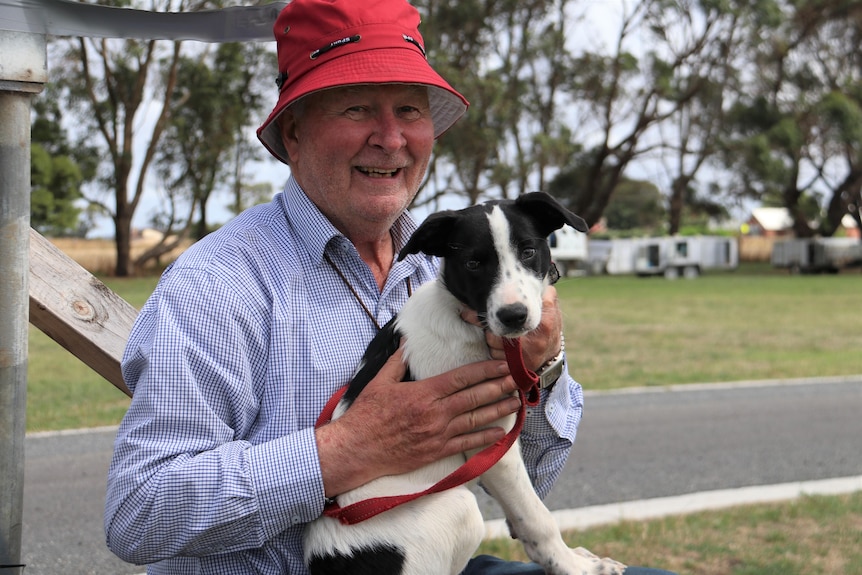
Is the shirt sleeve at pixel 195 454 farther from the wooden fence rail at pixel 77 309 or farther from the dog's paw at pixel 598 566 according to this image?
the dog's paw at pixel 598 566

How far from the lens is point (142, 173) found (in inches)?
1452

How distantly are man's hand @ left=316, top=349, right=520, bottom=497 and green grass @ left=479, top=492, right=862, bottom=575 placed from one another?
2.61 metres

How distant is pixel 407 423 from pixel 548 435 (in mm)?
718

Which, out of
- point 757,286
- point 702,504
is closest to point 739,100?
point 757,286

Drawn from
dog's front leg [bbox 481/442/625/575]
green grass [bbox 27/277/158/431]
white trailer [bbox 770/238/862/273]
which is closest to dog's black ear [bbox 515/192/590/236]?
dog's front leg [bbox 481/442/625/575]

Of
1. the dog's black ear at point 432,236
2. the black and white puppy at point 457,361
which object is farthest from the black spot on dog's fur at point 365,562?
the dog's black ear at point 432,236

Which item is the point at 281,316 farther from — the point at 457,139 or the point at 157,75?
the point at 157,75

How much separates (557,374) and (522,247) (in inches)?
16.9

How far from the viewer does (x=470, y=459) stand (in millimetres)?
2441

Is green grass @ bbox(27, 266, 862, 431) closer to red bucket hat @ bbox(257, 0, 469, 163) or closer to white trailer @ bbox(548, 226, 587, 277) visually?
red bucket hat @ bbox(257, 0, 469, 163)

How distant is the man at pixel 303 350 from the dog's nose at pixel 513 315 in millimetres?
118

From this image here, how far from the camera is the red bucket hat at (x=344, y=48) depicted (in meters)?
Result: 2.51

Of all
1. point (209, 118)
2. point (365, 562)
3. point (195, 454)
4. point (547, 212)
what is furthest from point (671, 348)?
point (209, 118)

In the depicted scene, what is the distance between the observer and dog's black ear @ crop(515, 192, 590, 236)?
2684 mm
